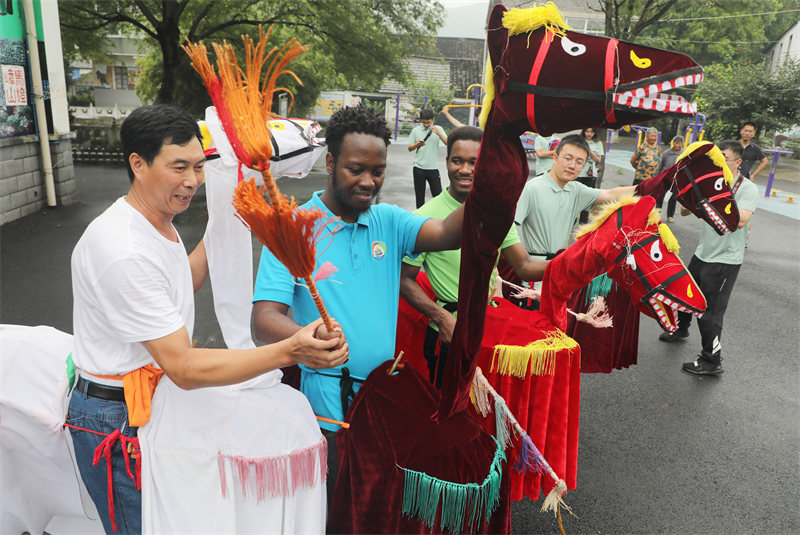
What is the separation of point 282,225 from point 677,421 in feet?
13.2

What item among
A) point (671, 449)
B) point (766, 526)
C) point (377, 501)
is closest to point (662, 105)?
point (377, 501)

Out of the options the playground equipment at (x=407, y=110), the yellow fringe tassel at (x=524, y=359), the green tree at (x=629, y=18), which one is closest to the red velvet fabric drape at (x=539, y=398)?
the yellow fringe tassel at (x=524, y=359)

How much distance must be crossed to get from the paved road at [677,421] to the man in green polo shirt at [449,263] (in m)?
1.20

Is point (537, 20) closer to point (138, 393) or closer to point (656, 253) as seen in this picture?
point (138, 393)

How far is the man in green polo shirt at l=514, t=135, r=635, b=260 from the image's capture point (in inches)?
157

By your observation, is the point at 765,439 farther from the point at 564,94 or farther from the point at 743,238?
the point at 564,94

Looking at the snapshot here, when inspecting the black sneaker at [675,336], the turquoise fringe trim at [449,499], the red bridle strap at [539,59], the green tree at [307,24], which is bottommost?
the black sneaker at [675,336]

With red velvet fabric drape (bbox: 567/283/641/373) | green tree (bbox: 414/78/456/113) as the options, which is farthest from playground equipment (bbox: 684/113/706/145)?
→ red velvet fabric drape (bbox: 567/283/641/373)

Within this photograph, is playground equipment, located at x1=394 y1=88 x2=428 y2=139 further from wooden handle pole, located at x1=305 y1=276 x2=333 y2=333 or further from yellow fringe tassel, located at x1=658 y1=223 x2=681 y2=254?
wooden handle pole, located at x1=305 y1=276 x2=333 y2=333

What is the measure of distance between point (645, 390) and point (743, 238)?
1599mm

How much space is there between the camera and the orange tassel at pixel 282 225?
131 cm

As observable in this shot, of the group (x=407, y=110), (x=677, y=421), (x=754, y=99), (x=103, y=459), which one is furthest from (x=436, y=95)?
(x=103, y=459)

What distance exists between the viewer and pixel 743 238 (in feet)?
15.9

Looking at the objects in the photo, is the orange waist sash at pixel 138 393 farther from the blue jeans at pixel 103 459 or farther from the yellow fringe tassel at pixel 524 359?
the yellow fringe tassel at pixel 524 359
